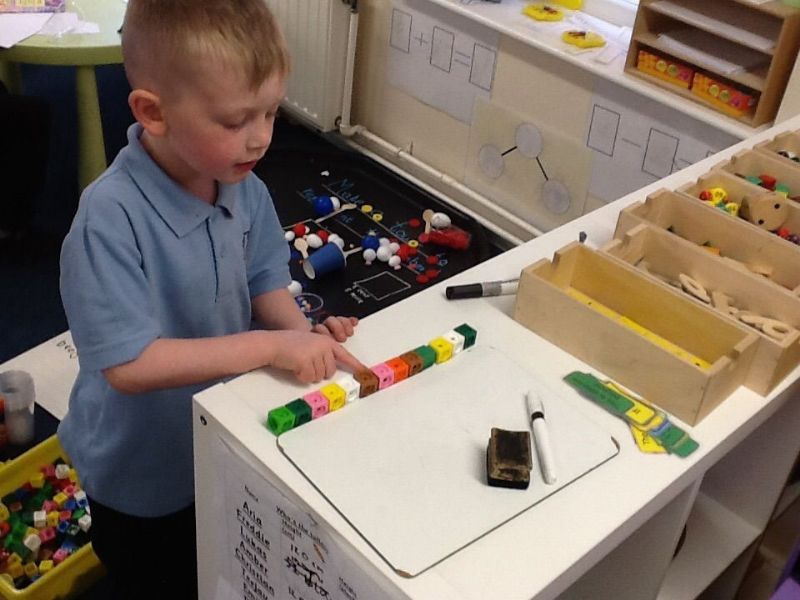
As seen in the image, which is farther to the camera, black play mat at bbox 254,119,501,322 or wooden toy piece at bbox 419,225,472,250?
wooden toy piece at bbox 419,225,472,250

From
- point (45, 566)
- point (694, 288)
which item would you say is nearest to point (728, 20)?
point (694, 288)

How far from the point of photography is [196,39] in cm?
83

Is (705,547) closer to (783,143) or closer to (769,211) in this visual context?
(769,211)

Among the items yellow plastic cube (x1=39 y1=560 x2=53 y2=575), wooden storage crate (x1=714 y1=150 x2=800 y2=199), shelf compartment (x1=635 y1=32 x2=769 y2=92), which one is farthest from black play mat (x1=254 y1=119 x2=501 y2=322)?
wooden storage crate (x1=714 y1=150 x2=800 y2=199)

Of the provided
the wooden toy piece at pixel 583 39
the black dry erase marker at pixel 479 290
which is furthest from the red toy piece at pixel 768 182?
the wooden toy piece at pixel 583 39

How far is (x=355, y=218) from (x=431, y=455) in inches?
71.5

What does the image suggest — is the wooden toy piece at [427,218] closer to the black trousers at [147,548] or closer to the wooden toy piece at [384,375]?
the black trousers at [147,548]

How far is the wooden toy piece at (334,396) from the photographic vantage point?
84cm

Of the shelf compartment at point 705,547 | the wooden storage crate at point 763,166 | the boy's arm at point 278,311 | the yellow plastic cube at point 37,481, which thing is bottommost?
the yellow plastic cube at point 37,481

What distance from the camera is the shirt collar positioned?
91 cm

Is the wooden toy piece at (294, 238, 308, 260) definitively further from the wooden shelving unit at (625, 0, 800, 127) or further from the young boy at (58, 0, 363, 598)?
the young boy at (58, 0, 363, 598)

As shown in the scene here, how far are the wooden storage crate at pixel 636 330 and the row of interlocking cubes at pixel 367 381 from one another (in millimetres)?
91

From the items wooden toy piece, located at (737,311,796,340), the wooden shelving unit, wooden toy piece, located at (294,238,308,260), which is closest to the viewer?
wooden toy piece, located at (737,311,796,340)

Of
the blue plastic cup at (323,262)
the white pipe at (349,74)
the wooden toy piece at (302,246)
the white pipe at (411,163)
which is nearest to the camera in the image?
the blue plastic cup at (323,262)
